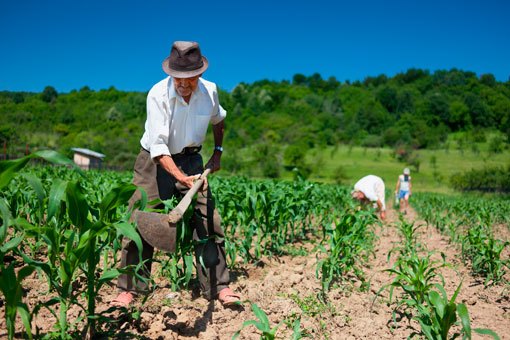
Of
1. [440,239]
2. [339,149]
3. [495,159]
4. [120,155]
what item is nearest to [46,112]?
[120,155]

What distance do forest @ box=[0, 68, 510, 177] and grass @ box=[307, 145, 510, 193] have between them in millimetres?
3494

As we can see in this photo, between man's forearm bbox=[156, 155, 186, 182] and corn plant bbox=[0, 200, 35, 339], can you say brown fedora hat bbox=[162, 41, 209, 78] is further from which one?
corn plant bbox=[0, 200, 35, 339]

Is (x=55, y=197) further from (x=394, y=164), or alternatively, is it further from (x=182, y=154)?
(x=394, y=164)

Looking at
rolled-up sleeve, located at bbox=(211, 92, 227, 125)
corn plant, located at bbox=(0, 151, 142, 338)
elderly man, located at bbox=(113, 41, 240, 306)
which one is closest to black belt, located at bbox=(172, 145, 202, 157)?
elderly man, located at bbox=(113, 41, 240, 306)

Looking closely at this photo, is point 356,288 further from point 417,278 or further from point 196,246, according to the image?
point 196,246

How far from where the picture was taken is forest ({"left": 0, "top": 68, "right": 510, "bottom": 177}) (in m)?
51.5

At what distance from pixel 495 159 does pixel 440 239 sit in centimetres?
5040

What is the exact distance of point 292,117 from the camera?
7875 centimetres

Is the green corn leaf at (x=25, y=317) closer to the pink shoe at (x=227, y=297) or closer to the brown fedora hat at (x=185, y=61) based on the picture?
the pink shoe at (x=227, y=297)

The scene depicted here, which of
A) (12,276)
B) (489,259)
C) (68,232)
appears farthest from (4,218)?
(489,259)

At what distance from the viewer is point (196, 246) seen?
3.00 metres

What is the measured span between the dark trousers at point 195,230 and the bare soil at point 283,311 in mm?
168

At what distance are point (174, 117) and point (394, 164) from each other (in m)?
47.1

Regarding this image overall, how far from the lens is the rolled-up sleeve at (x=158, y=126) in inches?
110
